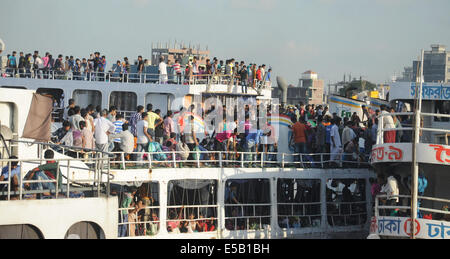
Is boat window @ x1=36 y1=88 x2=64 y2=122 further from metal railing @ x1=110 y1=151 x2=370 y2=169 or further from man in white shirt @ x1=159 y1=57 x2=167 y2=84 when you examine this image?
metal railing @ x1=110 y1=151 x2=370 y2=169

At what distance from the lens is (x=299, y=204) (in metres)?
22.6

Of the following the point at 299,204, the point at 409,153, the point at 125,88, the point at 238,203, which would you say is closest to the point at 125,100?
the point at 125,88

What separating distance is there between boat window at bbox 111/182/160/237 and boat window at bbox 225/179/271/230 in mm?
2066

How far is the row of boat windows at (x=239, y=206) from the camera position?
2041cm

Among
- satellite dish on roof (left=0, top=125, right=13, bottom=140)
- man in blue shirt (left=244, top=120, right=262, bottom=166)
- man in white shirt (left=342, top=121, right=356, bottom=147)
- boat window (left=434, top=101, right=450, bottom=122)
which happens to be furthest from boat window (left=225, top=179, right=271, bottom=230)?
satellite dish on roof (left=0, top=125, right=13, bottom=140)

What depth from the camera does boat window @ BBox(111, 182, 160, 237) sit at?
19656 mm

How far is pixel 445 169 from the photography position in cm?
1842

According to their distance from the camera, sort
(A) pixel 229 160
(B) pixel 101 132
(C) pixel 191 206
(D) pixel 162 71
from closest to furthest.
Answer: (B) pixel 101 132
(C) pixel 191 206
(A) pixel 229 160
(D) pixel 162 71

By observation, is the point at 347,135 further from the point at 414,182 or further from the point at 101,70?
the point at 101,70

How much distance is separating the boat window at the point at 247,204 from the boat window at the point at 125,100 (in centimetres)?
601

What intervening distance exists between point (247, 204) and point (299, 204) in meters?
2.04

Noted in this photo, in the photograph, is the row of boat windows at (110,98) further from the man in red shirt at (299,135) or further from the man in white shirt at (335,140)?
the man in white shirt at (335,140)

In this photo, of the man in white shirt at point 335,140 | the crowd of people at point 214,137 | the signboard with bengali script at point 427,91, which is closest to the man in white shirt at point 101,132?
the crowd of people at point 214,137
